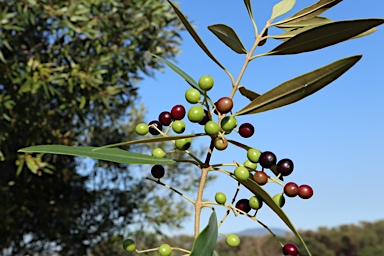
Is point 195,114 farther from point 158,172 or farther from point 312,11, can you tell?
point 312,11

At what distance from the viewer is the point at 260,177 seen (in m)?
0.99

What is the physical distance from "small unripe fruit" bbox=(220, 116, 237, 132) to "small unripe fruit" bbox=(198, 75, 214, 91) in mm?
82

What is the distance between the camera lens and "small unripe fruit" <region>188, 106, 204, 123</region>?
1000 millimetres

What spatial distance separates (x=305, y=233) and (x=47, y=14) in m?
23.6

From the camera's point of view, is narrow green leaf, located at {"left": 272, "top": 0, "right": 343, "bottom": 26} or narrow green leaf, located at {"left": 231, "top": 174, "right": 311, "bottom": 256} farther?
narrow green leaf, located at {"left": 272, "top": 0, "right": 343, "bottom": 26}

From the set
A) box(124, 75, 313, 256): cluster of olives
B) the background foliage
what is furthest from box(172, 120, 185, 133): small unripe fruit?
the background foliage

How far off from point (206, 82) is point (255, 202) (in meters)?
0.23

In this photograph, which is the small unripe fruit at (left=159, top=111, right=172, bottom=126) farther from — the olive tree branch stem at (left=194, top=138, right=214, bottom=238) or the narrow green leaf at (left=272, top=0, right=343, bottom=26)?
the narrow green leaf at (left=272, top=0, right=343, bottom=26)

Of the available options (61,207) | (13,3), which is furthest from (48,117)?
(61,207)

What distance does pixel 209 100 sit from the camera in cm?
111

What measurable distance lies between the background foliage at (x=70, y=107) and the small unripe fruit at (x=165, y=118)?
15.0 feet

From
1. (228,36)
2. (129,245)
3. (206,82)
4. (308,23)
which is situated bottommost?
(129,245)

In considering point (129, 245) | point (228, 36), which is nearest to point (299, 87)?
point (228, 36)

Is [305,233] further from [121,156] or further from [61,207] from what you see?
[121,156]
